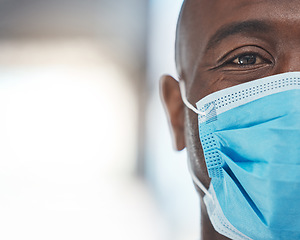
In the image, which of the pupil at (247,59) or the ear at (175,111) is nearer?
the pupil at (247,59)

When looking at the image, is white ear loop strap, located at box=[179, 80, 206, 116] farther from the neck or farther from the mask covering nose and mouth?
the neck

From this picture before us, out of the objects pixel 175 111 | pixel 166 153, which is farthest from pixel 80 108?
pixel 175 111

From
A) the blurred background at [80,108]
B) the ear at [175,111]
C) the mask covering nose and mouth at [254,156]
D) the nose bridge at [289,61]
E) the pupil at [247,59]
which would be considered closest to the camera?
the mask covering nose and mouth at [254,156]

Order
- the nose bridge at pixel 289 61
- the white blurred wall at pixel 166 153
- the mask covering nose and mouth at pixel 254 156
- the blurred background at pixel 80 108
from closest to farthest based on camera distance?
the mask covering nose and mouth at pixel 254 156
the nose bridge at pixel 289 61
the white blurred wall at pixel 166 153
the blurred background at pixel 80 108

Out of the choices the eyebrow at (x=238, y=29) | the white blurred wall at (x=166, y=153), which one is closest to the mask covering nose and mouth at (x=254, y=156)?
the eyebrow at (x=238, y=29)

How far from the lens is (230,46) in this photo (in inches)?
45.0

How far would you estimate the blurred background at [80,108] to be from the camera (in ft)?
15.9

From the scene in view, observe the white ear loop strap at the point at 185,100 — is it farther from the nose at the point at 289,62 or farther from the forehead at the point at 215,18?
the nose at the point at 289,62

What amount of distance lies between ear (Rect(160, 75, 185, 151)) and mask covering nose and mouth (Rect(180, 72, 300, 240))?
22cm

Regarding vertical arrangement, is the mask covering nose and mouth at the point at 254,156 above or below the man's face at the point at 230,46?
below

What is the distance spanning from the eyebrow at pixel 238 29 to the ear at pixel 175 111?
23 cm

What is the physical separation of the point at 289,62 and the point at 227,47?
178 mm

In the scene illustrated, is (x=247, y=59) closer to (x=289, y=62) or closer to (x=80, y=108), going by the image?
(x=289, y=62)

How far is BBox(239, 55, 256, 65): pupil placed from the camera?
3.73ft
